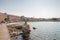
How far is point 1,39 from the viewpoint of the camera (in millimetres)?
5914

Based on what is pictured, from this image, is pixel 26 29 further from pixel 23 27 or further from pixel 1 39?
pixel 1 39

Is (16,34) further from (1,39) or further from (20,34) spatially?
(1,39)

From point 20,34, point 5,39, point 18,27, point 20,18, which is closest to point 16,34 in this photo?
point 20,34

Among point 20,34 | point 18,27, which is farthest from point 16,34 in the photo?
point 18,27

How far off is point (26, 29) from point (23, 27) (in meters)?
0.50

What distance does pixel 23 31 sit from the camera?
18.7m

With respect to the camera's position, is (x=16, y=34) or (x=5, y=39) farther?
(x=16, y=34)

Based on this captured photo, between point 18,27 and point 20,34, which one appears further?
point 18,27

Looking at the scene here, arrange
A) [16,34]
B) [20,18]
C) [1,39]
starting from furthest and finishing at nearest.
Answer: [20,18]
[16,34]
[1,39]

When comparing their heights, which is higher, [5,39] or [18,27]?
[5,39]

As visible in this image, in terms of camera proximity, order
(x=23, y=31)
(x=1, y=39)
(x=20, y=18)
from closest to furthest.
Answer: (x=1, y=39)
(x=23, y=31)
(x=20, y=18)

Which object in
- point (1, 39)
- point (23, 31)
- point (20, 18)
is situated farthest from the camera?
point (20, 18)

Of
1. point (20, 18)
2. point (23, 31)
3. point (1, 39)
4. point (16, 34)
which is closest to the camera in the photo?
point (1, 39)

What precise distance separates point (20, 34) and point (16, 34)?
105 centimetres
